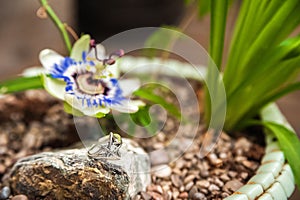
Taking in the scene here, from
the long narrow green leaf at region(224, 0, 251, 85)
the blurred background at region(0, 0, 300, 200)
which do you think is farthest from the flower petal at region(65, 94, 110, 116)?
the blurred background at region(0, 0, 300, 200)

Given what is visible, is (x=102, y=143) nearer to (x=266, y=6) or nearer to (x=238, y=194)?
(x=238, y=194)

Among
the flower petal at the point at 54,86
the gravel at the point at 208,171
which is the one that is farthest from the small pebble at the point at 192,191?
the flower petal at the point at 54,86

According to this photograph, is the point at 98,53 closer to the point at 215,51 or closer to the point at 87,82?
the point at 87,82

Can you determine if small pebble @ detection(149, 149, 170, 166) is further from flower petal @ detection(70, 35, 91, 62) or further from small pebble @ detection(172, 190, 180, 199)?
flower petal @ detection(70, 35, 91, 62)

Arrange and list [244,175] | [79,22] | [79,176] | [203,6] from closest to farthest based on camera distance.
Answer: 1. [79,176]
2. [244,175]
3. [203,6]
4. [79,22]

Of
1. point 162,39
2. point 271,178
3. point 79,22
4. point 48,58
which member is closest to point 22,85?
point 48,58

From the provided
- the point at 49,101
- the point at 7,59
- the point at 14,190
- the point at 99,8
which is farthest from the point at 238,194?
the point at 99,8

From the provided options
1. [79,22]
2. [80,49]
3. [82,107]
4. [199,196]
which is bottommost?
[199,196]
